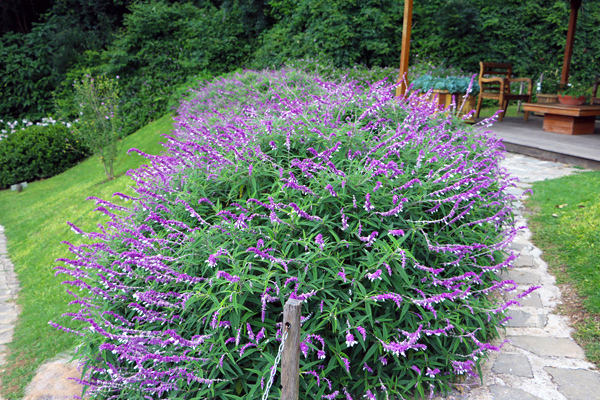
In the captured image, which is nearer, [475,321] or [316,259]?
[316,259]

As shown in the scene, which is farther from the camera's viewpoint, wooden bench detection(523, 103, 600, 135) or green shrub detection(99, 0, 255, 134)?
green shrub detection(99, 0, 255, 134)

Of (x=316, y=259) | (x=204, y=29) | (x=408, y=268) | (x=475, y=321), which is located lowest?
(x=475, y=321)

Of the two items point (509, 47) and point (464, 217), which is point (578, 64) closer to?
point (509, 47)

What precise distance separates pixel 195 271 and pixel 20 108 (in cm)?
1999

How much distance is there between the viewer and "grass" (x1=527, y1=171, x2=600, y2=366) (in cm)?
308

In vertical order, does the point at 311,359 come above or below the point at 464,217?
below

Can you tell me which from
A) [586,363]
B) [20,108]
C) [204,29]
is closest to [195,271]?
[586,363]

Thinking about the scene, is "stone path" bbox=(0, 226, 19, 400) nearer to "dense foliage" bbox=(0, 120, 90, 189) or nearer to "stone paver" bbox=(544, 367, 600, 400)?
"stone paver" bbox=(544, 367, 600, 400)

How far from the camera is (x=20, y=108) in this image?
18.7 meters

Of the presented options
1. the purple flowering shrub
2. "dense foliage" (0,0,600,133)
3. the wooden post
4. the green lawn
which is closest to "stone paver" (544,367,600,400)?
the purple flowering shrub

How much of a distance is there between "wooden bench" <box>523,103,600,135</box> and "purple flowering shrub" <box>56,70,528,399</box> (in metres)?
5.83

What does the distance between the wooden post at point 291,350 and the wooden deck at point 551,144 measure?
6134 millimetres

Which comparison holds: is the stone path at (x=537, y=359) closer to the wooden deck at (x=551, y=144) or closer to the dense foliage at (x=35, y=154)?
the wooden deck at (x=551, y=144)

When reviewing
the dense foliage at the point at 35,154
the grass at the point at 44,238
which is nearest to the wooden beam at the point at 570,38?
the grass at the point at 44,238
